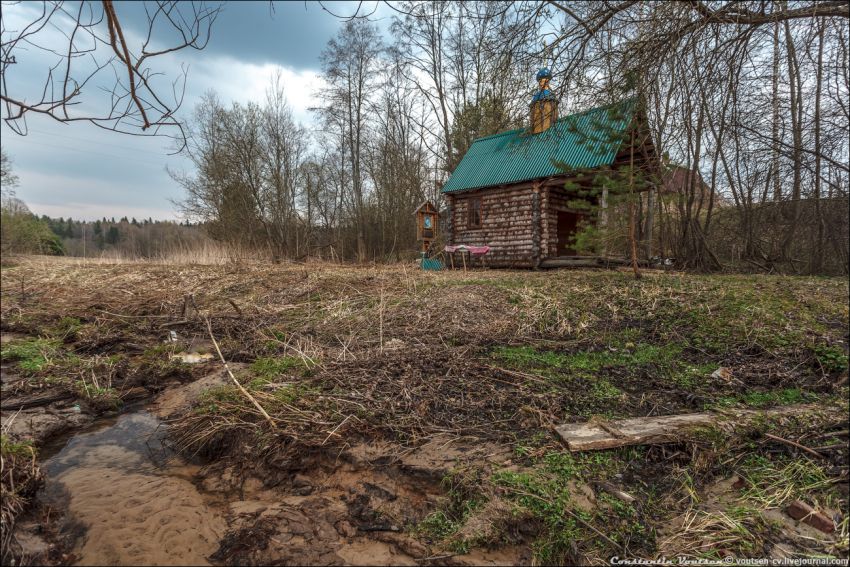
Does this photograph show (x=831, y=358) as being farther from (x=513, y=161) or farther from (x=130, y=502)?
(x=513, y=161)

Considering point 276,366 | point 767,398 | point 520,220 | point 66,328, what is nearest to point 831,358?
point 767,398

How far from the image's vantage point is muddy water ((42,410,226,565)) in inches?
79.4

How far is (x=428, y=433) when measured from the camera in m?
2.95

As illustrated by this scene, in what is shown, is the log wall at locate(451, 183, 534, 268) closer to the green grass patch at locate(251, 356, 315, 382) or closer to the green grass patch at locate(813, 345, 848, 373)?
the green grass patch at locate(813, 345, 848, 373)

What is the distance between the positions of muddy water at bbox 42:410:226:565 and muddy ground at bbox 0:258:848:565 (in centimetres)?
2

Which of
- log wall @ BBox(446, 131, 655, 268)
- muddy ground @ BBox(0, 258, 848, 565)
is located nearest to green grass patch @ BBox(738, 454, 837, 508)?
muddy ground @ BBox(0, 258, 848, 565)

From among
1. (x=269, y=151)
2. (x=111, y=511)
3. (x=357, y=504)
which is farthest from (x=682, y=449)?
(x=269, y=151)

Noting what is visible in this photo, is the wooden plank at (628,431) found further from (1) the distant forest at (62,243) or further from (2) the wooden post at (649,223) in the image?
(2) the wooden post at (649,223)

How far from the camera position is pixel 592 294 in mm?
6422

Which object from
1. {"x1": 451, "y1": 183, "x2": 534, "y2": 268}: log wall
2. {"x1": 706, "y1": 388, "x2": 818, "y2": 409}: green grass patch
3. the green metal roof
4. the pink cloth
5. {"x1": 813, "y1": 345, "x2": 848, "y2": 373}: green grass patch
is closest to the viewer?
{"x1": 706, "y1": 388, "x2": 818, "y2": 409}: green grass patch

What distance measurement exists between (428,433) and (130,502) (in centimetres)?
200

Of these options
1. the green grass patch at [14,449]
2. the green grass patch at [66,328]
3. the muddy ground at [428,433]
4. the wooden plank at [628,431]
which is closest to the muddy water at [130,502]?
the muddy ground at [428,433]

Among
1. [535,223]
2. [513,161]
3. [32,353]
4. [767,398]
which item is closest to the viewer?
[767,398]

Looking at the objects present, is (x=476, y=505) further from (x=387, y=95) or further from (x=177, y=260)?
(x=387, y=95)
